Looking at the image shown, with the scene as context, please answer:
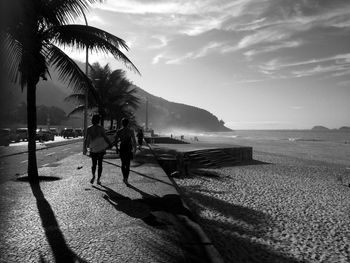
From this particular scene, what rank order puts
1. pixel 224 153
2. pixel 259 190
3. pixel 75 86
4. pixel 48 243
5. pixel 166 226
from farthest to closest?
pixel 224 153 < pixel 259 190 < pixel 75 86 < pixel 166 226 < pixel 48 243

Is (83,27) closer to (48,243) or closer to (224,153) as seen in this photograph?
(48,243)

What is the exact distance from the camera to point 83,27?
9859mm

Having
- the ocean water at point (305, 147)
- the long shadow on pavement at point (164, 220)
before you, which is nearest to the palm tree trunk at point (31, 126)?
the long shadow on pavement at point (164, 220)

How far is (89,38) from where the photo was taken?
983cm

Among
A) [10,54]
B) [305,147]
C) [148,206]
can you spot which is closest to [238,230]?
[148,206]

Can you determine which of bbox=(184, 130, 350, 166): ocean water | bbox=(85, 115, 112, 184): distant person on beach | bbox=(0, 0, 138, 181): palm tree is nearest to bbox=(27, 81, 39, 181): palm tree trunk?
bbox=(0, 0, 138, 181): palm tree

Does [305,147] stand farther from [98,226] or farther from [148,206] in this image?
[98,226]

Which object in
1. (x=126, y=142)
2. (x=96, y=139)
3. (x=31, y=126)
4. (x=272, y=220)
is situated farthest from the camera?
(x=31, y=126)

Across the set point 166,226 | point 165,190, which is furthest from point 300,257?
point 165,190

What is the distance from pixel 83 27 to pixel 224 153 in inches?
772

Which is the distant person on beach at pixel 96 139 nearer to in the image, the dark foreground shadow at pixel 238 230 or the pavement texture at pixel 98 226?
the pavement texture at pixel 98 226

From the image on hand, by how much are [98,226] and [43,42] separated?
6.65 m

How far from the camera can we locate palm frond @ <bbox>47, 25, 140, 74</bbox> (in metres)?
9.84

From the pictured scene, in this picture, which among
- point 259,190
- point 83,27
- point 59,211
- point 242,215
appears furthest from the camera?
point 259,190
